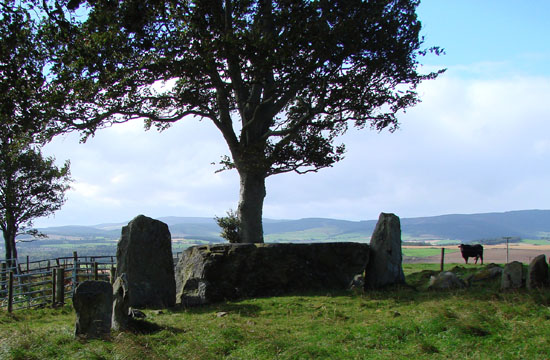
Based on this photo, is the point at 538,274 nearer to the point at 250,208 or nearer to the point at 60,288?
the point at 250,208

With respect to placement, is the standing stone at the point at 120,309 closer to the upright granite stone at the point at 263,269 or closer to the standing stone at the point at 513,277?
the upright granite stone at the point at 263,269

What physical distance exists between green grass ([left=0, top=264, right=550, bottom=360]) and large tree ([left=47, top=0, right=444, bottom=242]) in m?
10.8

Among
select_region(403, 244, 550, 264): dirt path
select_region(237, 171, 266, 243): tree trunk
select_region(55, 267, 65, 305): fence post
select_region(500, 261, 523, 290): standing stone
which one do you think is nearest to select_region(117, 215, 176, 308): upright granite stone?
select_region(55, 267, 65, 305): fence post

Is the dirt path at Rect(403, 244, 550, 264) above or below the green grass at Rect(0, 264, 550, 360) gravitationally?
below

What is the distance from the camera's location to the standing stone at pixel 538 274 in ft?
50.2

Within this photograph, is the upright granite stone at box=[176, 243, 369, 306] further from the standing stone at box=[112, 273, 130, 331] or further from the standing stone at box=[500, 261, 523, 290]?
the standing stone at box=[500, 261, 523, 290]

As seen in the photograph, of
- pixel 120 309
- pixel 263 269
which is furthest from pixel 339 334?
pixel 263 269

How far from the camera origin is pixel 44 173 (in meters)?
41.3

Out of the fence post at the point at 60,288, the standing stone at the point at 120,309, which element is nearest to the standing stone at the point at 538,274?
the standing stone at the point at 120,309

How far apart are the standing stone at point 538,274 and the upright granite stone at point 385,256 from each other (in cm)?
467

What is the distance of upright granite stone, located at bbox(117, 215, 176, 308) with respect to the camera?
17.2 metres

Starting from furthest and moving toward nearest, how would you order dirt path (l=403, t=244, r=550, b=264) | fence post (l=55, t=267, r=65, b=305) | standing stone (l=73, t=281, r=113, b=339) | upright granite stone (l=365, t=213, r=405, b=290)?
dirt path (l=403, t=244, r=550, b=264), fence post (l=55, t=267, r=65, b=305), upright granite stone (l=365, t=213, r=405, b=290), standing stone (l=73, t=281, r=113, b=339)

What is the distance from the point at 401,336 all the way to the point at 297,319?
3460 mm

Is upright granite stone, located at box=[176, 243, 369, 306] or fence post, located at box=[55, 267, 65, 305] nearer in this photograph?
upright granite stone, located at box=[176, 243, 369, 306]
